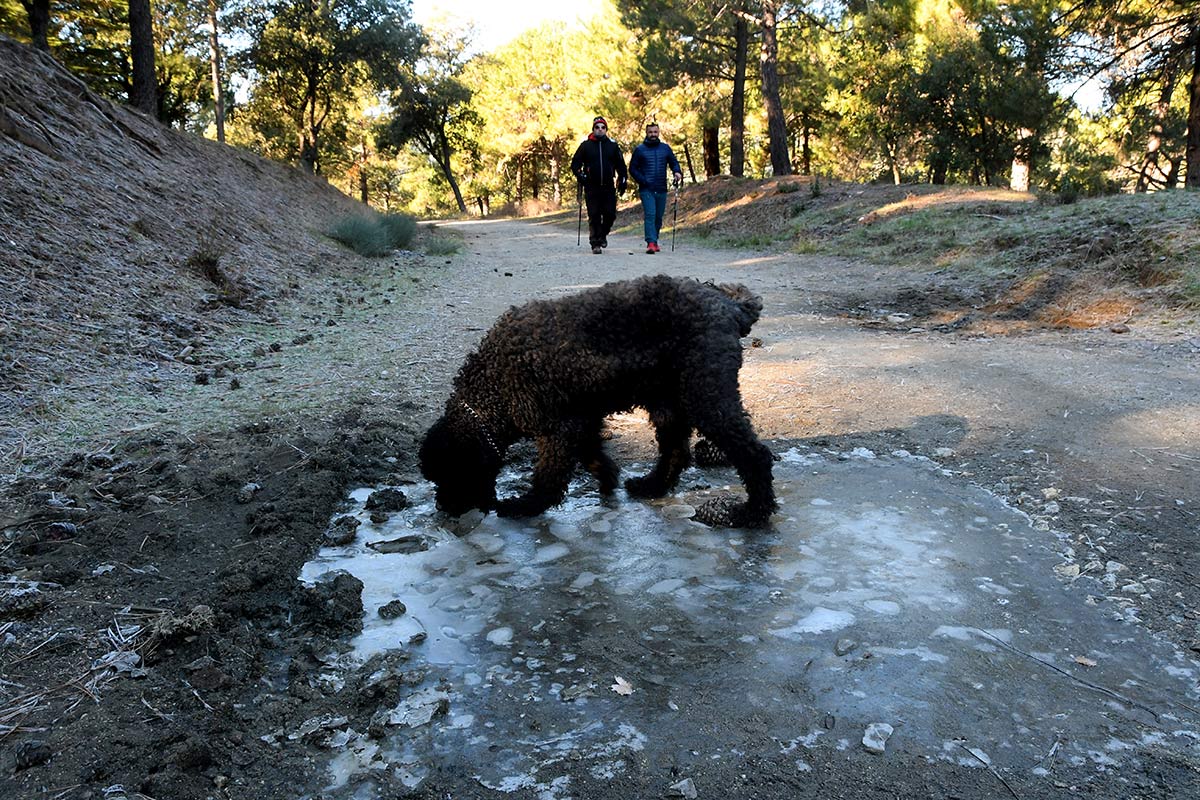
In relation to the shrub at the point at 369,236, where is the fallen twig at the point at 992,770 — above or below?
below

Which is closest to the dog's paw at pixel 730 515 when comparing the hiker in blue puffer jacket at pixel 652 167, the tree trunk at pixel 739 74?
the hiker in blue puffer jacket at pixel 652 167

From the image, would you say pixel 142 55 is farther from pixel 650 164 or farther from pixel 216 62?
pixel 216 62

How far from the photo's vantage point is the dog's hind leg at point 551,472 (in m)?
4.20

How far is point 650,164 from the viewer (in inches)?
589

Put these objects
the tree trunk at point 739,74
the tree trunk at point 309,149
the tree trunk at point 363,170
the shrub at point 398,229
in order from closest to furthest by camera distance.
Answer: the shrub at point 398,229, the tree trunk at point 739,74, the tree trunk at point 309,149, the tree trunk at point 363,170

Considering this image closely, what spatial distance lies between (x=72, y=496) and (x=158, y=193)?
30.2 ft

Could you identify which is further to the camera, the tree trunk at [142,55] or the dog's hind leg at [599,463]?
the tree trunk at [142,55]

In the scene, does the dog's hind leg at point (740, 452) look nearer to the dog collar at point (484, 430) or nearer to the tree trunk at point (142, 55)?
the dog collar at point (484, 430)

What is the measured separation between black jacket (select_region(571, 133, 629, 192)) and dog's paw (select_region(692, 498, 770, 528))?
1098cm

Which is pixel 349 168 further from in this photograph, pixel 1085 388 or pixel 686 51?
pixel 1085 388

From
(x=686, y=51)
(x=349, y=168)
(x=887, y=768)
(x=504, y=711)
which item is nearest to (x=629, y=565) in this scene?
(x=504, y=711)

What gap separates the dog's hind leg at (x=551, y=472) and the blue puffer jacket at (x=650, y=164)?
37.8ft

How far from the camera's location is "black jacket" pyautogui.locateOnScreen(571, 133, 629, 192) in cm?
1441

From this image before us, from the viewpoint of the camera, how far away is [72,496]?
161 inches
